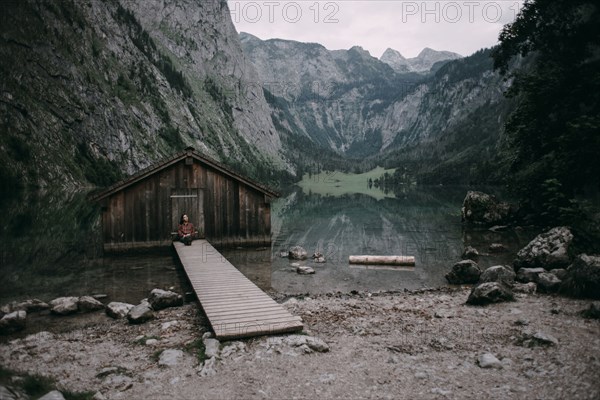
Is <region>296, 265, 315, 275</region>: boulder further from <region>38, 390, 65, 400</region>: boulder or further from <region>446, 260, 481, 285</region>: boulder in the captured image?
<region>38, 390, 65, 400</region>: boulder

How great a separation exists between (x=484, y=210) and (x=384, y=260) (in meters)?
18.9

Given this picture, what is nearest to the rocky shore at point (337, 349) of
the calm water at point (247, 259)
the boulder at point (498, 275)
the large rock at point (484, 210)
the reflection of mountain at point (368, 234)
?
the boulder at point (498, 275)

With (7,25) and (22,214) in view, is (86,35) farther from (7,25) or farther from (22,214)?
(22,214)

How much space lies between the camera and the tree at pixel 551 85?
20.4 metres

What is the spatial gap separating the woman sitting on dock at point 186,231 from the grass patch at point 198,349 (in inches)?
453

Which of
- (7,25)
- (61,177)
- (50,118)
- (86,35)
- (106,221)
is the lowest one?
(106,221)

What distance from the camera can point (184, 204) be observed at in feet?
69.8

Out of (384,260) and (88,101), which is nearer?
(384,260)

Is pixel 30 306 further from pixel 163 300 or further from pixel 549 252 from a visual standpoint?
pixel 549 252

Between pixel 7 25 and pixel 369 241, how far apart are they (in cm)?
9179

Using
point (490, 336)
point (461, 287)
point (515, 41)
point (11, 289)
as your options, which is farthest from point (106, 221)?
point (515, 41)

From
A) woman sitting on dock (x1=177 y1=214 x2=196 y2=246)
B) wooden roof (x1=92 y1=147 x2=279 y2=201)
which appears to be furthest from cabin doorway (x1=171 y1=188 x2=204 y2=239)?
wooden roof (x1=92 y1=147 x2=279 y2=201)

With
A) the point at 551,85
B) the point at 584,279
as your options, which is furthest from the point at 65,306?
the point at 551,85

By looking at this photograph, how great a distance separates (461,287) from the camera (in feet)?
51.7
